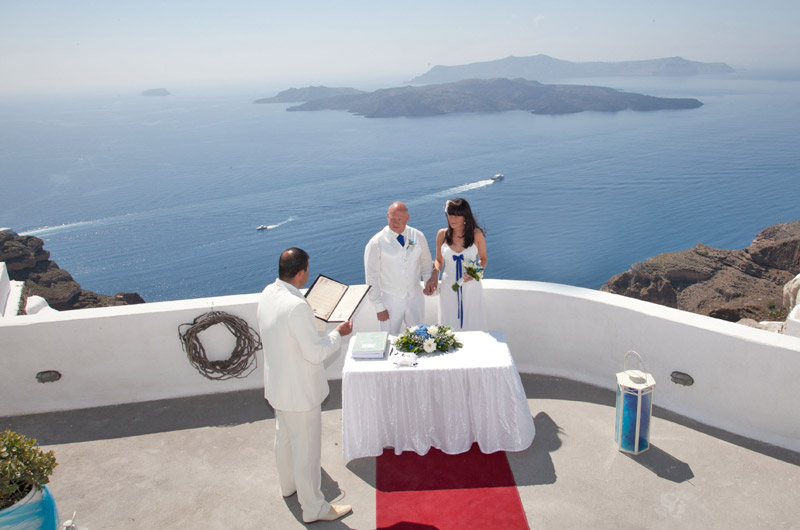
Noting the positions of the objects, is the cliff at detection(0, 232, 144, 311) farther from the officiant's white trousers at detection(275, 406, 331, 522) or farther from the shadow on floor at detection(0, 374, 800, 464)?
the officiant's white trousers at detection(275, 406, 331, 522)

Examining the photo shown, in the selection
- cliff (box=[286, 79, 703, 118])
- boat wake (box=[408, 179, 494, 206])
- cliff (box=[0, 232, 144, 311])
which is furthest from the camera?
cliff (box=[286, 79, 703, 118])

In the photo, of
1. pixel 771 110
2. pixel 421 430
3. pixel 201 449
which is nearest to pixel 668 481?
pixel 421 430

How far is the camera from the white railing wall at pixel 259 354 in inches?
153

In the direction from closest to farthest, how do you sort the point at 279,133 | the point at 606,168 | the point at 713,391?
the point at 713,391
the point at 606,168
the point at 279,133

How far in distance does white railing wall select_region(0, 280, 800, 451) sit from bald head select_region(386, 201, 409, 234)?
802mm

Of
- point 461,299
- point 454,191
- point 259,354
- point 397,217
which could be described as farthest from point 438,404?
point 454,191

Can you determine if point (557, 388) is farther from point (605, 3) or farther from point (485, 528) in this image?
point (605, 3)

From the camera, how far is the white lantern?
346cm

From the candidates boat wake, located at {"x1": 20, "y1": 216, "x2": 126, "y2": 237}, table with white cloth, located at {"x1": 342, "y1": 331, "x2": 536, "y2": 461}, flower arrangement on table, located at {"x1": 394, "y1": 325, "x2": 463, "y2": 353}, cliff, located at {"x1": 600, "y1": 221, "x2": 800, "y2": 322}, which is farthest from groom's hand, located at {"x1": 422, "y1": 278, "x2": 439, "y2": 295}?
boat wake, located at {"x1": 20, "y1": 216, "x2": 126, "y2": 237}

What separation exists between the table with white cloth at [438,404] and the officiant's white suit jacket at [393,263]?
0.76m

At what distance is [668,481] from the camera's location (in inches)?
129

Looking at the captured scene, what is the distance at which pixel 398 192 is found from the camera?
73125 mm

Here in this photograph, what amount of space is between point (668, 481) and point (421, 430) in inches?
57.9

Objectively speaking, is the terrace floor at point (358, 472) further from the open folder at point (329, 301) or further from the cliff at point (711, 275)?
the cliff at point (711, 275)
